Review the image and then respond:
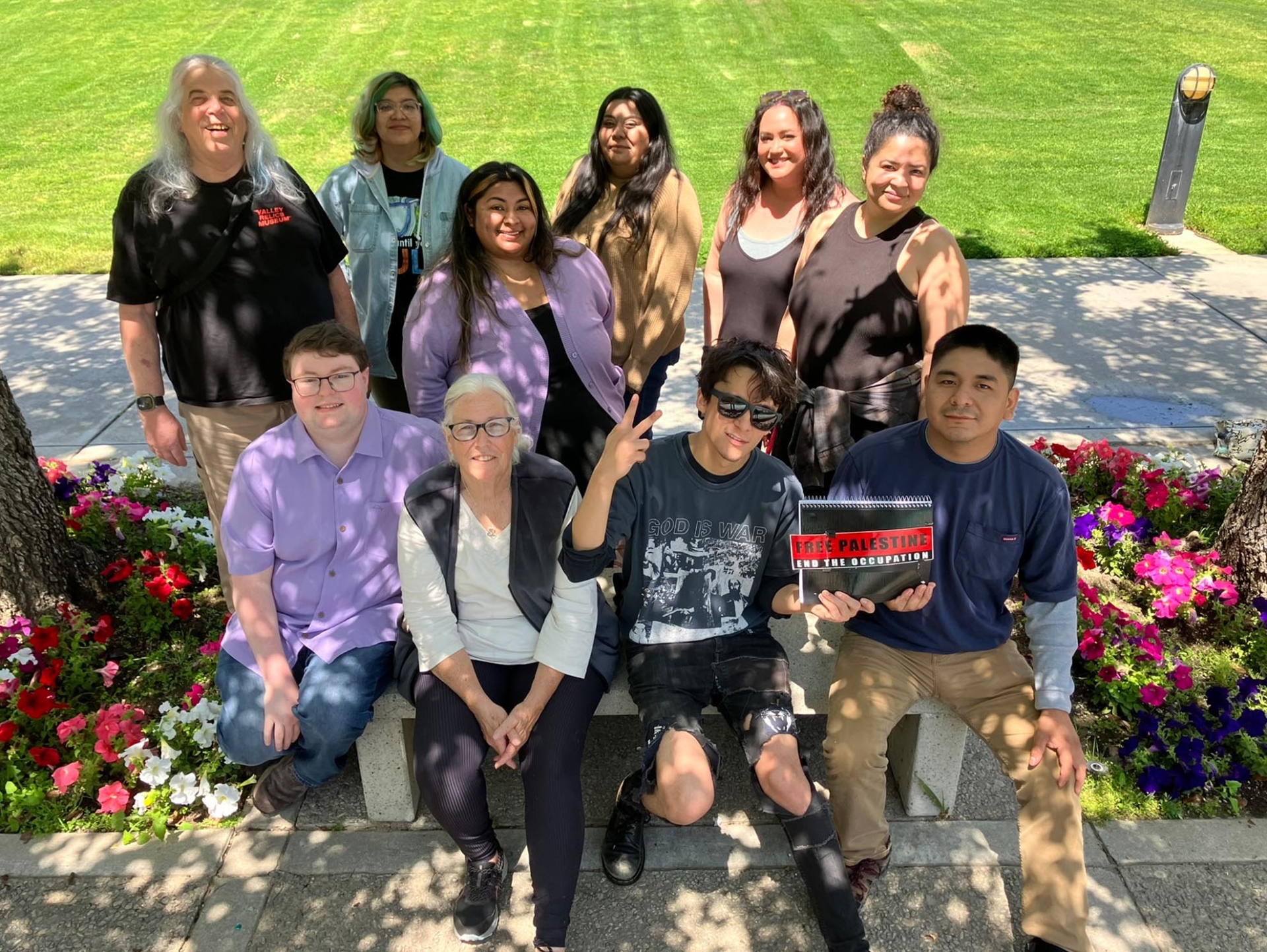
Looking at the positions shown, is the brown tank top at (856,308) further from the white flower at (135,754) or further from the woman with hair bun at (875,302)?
the white flower at (135,754)

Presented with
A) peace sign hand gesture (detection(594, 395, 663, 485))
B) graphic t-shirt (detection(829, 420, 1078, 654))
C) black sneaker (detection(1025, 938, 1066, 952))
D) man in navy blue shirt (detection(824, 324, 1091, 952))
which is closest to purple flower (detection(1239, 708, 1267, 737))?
man in navy blue shirt (detection(824, 324, 1091, 952))

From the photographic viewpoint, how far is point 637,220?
3871mm

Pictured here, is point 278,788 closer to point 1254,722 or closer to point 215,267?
point 215,267

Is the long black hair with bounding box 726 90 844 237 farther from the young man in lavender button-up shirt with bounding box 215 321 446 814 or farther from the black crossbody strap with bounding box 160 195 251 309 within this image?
the black crossbody strap with bounding box 160 195 251 309

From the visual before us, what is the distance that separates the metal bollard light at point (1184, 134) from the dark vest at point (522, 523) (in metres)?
8.26

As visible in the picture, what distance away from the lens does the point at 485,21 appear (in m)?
19.2

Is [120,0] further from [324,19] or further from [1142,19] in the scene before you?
[1142,19]

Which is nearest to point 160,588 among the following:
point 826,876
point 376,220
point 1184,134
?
point 376,220

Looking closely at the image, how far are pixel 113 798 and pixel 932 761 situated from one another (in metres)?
2.61

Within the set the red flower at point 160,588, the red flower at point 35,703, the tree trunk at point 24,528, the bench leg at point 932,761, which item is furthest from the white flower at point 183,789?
the bench leg at point 932,761

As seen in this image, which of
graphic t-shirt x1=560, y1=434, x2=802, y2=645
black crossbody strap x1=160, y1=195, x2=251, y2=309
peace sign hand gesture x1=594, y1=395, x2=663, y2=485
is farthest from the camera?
black crossbody strap x1=160, y1=195, x2=251, y2=309

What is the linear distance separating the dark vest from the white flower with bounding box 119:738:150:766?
977mm

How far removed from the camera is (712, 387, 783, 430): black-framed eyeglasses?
8.96ft

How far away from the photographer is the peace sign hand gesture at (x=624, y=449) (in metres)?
2.54
